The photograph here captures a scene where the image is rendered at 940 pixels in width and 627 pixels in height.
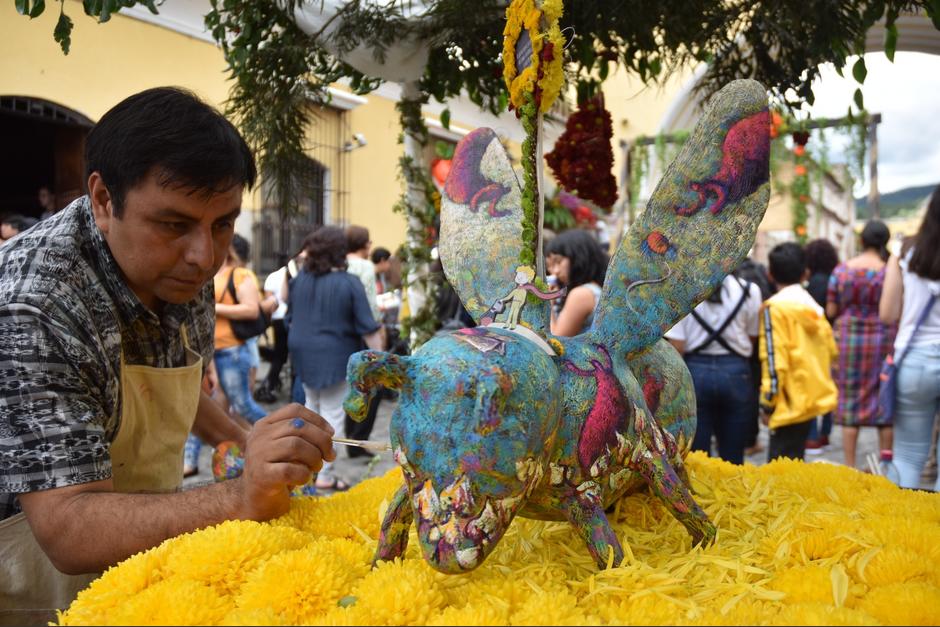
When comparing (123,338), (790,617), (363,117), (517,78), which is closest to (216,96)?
(363,117)

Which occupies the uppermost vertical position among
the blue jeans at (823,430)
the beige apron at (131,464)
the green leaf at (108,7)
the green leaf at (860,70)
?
the green leaf at (108,7)

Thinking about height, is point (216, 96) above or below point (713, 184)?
above

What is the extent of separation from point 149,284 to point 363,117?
738cm

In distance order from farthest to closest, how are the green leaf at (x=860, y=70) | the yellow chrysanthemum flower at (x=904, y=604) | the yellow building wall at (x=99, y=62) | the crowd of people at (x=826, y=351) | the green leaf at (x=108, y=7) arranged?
the yellow building wall at (x=99, y=62) < the crowd of people at (x=826, y=351) < the green leaf at (x=860, y=70) < the green leaf at (x=108, y=7) < the yellow chrysanthemum flower at (x=904, y=604)

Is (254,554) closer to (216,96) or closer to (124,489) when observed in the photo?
(124,489)

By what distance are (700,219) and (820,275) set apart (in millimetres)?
4700

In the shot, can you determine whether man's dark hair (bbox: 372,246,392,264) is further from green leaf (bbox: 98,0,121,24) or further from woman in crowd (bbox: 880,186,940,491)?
green leaf (bbox: 98,0,121,24)

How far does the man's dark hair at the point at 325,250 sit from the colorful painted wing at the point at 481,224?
283 cm

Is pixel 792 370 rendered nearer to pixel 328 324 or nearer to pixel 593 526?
pixel 328 324

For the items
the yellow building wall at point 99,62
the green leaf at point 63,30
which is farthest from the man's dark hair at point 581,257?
the green leaf at point 63,30

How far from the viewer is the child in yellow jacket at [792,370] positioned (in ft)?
11.2

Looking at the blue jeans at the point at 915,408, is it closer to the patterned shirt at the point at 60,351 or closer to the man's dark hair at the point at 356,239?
the patterned shirt at the point at 60,351

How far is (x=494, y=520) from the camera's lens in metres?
0.85

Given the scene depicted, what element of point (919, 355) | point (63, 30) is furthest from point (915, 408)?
point (63, 30)
